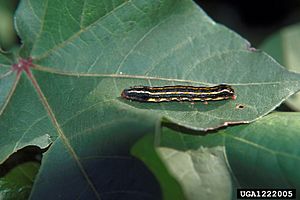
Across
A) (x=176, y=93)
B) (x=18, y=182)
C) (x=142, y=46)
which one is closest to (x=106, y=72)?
(x=142, y=46)

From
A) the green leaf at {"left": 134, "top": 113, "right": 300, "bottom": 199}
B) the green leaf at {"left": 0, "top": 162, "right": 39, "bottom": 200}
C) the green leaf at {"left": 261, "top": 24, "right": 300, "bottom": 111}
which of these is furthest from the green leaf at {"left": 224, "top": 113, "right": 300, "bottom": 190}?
the green leaf at {"left": 261, "top": 24, "right": 300, "bottom": 111}

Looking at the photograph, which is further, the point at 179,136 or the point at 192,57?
the point at 192,57

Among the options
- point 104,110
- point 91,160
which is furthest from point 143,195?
point 104,110

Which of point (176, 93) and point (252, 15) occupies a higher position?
point (176, 93)

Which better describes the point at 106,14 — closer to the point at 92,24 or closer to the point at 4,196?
the point at 92,24

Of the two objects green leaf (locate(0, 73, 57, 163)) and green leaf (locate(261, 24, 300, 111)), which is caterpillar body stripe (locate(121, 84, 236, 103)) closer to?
green leaf (locate(0, 73, 57, 163))

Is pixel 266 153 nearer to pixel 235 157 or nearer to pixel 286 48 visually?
pixel 235 157
